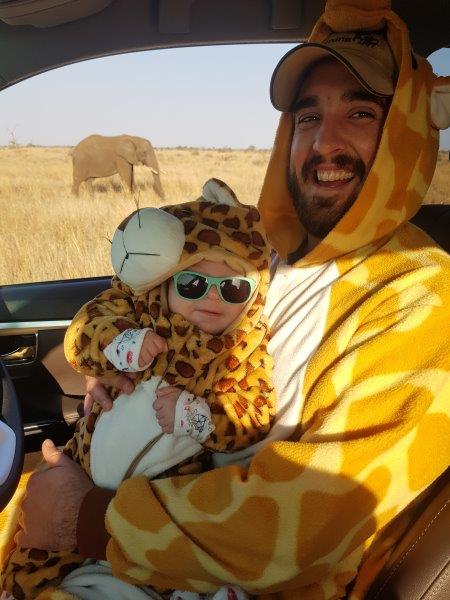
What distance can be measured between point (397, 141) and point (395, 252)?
296mm

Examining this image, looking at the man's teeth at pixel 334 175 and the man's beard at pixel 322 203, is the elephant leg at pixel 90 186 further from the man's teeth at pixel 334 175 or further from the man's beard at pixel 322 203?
the man's teeth at pixel 334 175

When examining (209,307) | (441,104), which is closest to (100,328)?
(209,307)

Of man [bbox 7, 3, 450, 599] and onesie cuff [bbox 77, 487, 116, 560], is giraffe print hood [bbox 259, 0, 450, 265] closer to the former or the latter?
man [bbox 7, 3, 450, 599]

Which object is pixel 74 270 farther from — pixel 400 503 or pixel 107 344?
pixel 400 503

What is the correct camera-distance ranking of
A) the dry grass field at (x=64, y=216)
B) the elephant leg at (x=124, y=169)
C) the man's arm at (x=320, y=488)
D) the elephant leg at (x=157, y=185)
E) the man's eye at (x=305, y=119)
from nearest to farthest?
the man's arm at (x=320, y=488) < the man's eye at (x=305, y=119) < the dry grass field at (x=64, y=216) < the elephant leg at (x=157, y=185) < the elephant leg at (x=124, y=169)

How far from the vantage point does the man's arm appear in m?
1.26

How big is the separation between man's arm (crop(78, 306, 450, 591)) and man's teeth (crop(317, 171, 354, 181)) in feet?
1.76

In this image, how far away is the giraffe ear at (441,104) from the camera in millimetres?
1707

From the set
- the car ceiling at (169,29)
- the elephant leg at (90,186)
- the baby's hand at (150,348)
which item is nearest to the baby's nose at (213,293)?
the baby's hand at (150,348)

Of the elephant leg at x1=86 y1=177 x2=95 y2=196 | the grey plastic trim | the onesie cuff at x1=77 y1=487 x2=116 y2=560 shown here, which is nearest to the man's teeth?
the onesie cuff at x1=77 y1=487 x2=116 y2=560

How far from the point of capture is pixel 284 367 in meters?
1.60

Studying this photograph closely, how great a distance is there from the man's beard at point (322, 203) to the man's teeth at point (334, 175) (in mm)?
15

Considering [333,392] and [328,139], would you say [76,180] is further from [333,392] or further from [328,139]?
[333,392]

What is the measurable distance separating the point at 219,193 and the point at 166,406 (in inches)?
24.7
